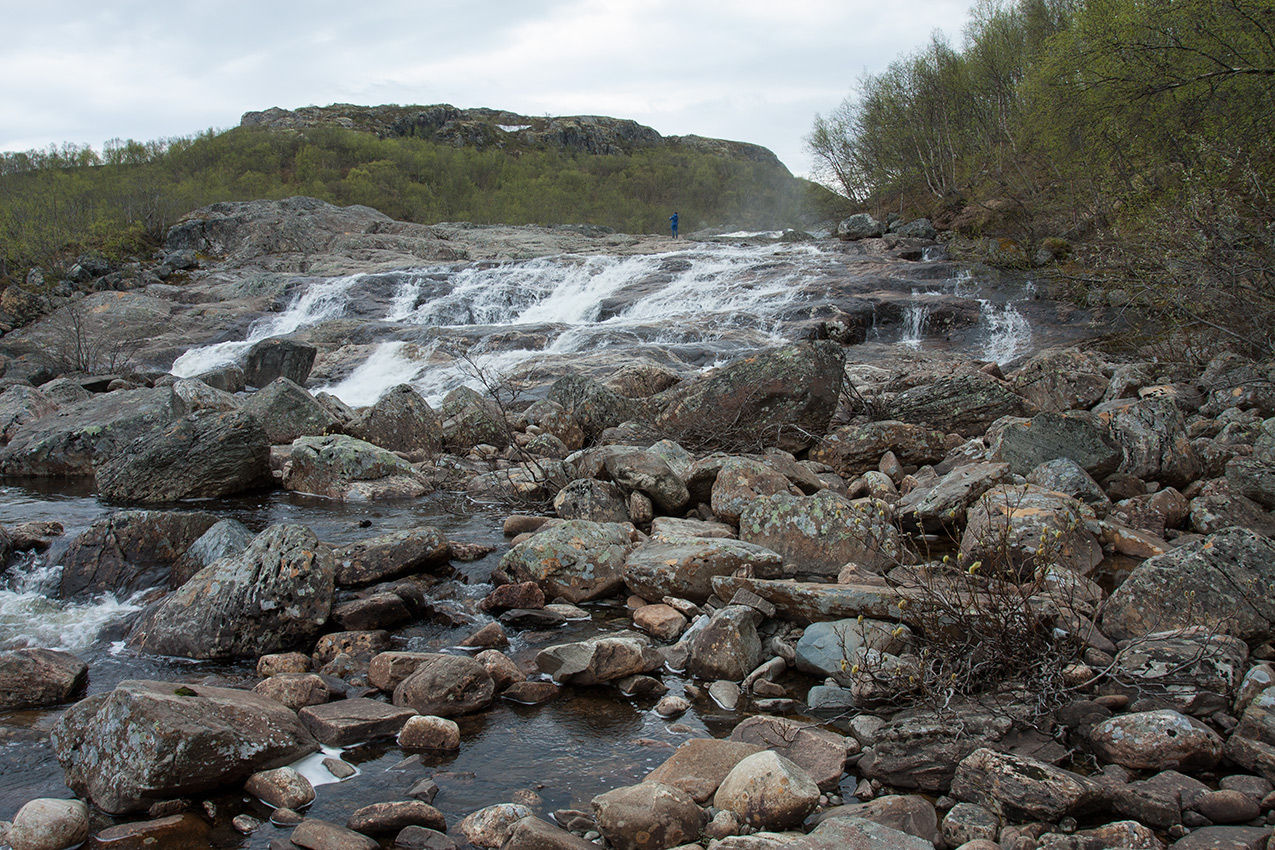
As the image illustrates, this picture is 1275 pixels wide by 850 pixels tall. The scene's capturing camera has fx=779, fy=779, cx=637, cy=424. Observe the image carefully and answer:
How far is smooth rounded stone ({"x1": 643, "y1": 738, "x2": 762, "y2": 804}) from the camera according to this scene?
271 centimetres

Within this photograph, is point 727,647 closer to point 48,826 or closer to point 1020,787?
point 1020,787

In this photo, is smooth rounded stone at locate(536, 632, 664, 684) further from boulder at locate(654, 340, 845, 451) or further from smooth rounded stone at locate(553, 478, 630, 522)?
boulder at locate(654, 340, 845, 451)

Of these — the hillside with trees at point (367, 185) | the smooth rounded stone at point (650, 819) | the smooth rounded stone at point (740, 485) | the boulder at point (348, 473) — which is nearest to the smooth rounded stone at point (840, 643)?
the smooth rounded stone at point (650, 819)

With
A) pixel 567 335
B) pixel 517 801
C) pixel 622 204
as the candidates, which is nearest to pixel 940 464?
pixel 517 801

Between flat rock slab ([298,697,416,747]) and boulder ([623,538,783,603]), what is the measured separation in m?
1.63

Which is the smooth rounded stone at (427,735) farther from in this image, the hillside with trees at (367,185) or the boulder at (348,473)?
the hillside with trees at (367,185)

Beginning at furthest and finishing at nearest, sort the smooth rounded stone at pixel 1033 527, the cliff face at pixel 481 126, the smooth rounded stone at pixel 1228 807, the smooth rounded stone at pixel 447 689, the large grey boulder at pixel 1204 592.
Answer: the cliff face at pixel 481 126 → the smooth rounded stone at pixel 1033 527 → the smooth rounded stone at pixel 447 689 → the large grey boulder at pixel 1204 592 → the smooth rounded stone at pixel 1228 807

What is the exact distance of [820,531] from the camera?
4703 mm

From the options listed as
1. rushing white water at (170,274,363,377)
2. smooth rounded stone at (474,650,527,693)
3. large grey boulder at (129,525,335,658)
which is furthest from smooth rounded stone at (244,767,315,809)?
rushing white water at (170,274,363,377)

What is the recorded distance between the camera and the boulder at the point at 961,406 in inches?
287

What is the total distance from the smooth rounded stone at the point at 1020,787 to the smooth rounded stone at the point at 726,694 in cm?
106

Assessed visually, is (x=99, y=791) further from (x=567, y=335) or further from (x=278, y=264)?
(x=278, y=264)

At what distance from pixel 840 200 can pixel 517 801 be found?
118 feet

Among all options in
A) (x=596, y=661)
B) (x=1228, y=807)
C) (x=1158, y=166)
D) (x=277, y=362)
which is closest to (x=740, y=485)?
(x=596, y=661)
